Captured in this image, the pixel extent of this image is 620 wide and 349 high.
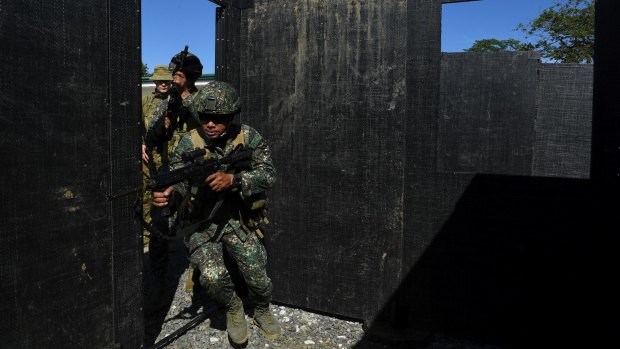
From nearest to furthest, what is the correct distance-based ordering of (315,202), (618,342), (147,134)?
(618,342), (315,202), (147,134)

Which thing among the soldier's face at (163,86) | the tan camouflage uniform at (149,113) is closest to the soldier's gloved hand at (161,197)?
the tan camouflage uniform at (149,113)

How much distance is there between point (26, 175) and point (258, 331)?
230 cm

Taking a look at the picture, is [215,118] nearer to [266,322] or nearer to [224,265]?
[224,265]

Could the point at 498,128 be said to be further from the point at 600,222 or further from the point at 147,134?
the point at 147,134

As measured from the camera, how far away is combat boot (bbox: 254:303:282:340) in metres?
4.02

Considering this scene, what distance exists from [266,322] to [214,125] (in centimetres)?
164

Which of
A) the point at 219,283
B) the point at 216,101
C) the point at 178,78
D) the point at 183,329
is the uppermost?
the point at 178,78

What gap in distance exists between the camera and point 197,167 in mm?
3287

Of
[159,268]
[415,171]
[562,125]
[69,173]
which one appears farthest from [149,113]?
[562,125]

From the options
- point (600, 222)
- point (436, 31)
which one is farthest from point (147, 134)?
point (600, 222)

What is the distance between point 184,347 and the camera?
3818 millimetres

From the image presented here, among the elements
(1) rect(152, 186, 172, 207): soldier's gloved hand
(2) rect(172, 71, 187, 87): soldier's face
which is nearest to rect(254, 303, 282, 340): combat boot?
(1) rect(152, 186, 172, 207): soldier's gloved hand

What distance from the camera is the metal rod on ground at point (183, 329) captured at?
12.3ft

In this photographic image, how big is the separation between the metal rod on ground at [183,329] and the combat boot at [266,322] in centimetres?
51
